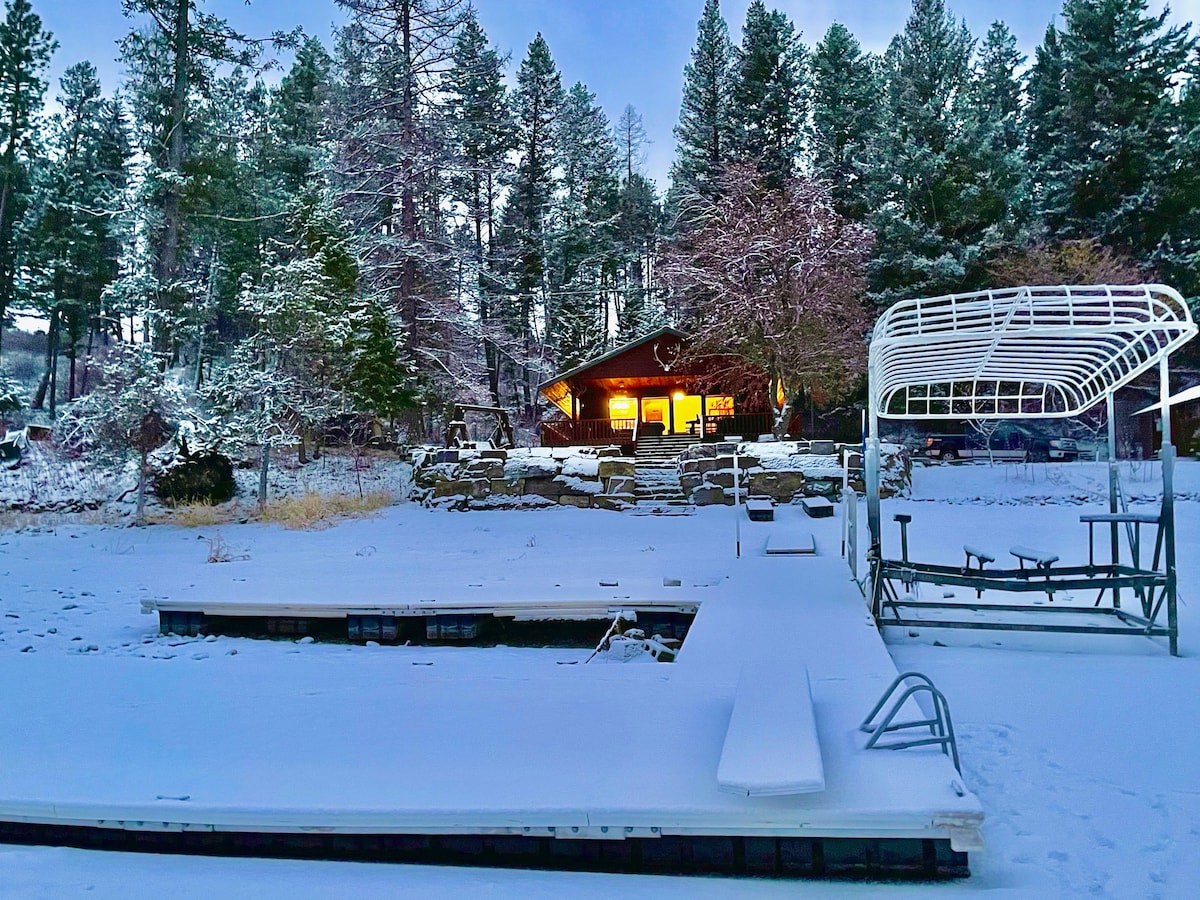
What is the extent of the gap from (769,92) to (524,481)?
20.4 metres

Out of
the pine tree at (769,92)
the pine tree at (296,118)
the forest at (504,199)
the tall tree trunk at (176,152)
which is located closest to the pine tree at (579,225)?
the forest at (504,199)

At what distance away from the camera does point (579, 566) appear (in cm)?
854

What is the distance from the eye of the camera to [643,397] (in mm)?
24812

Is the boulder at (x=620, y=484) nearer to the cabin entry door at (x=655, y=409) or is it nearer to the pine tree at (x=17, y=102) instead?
the cabin entry door at (x=655, y=409)

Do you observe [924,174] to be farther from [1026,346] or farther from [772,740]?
[772,740]

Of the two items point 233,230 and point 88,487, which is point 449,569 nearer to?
point 88,487

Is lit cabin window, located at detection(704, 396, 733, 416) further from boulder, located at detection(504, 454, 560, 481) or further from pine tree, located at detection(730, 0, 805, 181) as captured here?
boulder, located at detection(504, 454, 560, 481)

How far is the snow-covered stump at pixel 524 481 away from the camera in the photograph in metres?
14.1

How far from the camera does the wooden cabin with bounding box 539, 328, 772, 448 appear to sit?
866 inches

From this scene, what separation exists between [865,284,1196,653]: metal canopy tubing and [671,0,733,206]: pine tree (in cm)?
2285

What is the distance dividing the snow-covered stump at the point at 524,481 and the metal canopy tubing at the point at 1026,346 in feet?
24.1

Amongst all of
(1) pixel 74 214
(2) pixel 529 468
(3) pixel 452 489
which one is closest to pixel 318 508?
(3) pixel 452 489

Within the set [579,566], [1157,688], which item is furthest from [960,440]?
[1157,688]

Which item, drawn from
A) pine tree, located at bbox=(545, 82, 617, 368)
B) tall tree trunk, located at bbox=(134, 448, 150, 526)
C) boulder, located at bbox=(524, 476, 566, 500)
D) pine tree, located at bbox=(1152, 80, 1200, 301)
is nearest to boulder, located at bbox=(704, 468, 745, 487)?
boulder, located at bbox=(524, 476, 566, 500)
